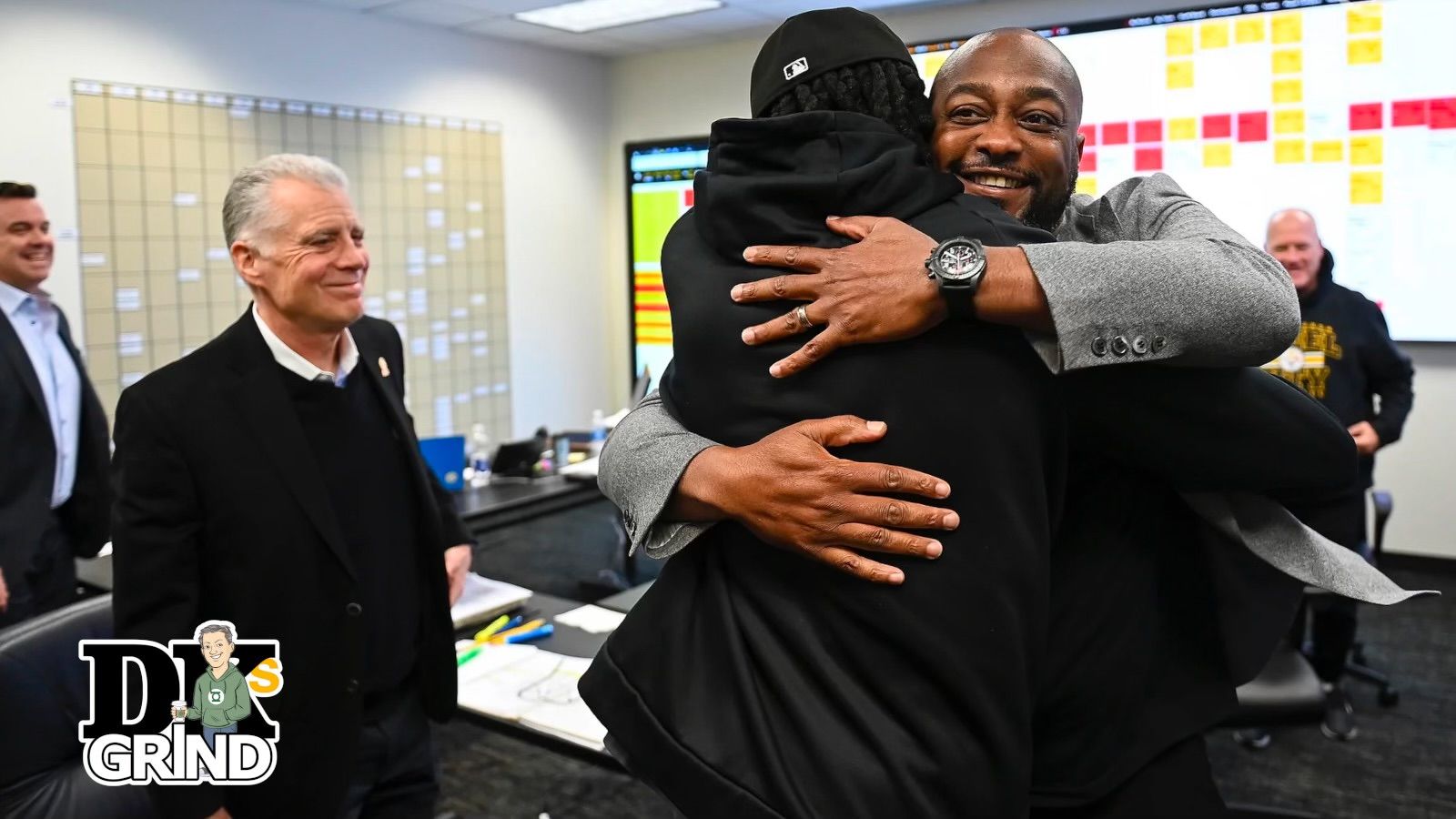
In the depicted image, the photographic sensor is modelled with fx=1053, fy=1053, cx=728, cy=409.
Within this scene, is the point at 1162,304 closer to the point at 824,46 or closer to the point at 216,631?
the point at 824,46

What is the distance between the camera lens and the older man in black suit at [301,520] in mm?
1742

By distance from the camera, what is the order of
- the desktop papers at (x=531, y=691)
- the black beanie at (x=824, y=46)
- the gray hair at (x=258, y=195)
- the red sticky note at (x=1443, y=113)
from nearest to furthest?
the black beanie at (x=824, y=46)
the desktop papers at (x=531, y=691)
the gray hair at (x=258, y=195)
the red sticky note at (x=1443, y=113)

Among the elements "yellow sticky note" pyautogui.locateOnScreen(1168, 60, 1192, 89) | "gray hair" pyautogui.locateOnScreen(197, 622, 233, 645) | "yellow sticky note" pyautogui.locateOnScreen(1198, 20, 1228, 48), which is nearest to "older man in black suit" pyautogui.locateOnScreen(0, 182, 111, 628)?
"gray hair" pyautogui.locateOnScreen(197, 622, 233, 645)

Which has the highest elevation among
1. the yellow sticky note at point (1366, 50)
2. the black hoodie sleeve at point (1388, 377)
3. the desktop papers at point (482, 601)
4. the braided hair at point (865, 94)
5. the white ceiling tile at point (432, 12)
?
the white ceiling tile at point (432, 12)

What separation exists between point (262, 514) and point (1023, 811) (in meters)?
1.40

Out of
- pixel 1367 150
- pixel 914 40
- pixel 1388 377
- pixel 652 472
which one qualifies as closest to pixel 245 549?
pixel 652 472

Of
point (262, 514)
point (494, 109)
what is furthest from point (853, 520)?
point (494, 109)

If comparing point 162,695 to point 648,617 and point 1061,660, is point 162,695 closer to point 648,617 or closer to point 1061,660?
point 648,617

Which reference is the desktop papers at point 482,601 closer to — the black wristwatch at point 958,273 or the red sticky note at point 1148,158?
the black wristwatch at point 958,273

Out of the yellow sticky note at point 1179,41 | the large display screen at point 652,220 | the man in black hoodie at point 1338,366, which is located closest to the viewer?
the man in black hoodie at point 1338,366

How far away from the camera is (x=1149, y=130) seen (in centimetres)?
545

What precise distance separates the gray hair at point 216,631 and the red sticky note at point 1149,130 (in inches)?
200

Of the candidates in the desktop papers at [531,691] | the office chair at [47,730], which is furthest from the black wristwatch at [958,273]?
the office chair at [47,730]

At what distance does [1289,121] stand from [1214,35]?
1.86 ft
